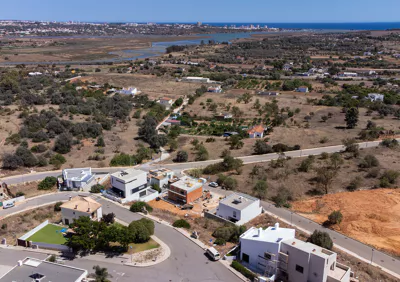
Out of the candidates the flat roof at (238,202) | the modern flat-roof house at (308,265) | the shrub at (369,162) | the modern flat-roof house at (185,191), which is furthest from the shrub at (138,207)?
the shrub at (369,162)

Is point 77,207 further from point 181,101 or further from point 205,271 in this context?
point 181,101

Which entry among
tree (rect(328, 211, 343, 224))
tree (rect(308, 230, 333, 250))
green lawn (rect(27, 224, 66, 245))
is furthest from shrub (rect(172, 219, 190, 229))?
tree (rect(328, 211, 343, 224))

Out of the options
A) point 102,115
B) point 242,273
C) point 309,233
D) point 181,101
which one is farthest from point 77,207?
point 181,101

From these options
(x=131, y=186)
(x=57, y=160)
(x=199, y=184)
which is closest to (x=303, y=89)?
(x=199, y=184)

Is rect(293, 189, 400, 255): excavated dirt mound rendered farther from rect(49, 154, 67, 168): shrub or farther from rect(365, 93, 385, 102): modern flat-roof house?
rect(365, 93, 385, 102): modern flat-roof house

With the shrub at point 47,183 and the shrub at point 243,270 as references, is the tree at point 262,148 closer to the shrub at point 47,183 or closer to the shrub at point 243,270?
the shrub at point 243,270

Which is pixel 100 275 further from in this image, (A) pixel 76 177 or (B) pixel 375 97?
(B) pixel 375 97
